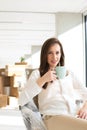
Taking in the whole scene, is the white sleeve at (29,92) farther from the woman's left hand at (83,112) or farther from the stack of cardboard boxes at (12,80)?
the stack of cardboard boxes at (12,80)

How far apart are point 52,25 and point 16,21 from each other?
58cm

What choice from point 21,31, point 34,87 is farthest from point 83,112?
point 21,31

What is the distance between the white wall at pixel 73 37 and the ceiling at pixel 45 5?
0.15 m

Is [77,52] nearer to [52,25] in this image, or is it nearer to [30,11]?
[52,25]

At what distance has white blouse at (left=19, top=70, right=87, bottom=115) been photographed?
65.7 inches

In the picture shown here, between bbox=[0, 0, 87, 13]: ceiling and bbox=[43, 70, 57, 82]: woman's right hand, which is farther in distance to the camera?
bbox=[0, 0, 87, 13]: ceiling

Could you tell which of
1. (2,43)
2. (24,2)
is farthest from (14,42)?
(24,2)

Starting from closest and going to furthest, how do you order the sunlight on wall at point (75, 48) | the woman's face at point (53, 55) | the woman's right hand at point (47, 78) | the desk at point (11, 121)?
the woman's right hand at point (47, 78)
the woman's face at point (53, 55)
the desk at point (11, 121)
the sunlight on wall at point (75, 48)

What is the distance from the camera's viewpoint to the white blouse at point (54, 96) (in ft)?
5.47

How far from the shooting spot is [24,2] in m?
3.90

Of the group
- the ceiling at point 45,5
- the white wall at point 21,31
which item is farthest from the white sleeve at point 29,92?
the white wall at point 21,31

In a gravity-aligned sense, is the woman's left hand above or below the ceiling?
below

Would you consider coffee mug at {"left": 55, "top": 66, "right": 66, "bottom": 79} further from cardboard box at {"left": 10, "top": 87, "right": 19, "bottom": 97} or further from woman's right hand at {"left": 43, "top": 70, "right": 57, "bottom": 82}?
cardboard box at {"left": 10, "top": 87, "right": 19, "bottom": 97}

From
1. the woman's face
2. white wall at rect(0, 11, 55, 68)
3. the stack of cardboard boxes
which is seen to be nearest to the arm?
the woman's face
